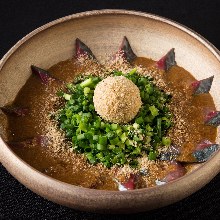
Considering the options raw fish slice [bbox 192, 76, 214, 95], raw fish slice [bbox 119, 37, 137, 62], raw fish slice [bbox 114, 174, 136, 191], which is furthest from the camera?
raw fish slice [bbox 119, 37, 137, 62]

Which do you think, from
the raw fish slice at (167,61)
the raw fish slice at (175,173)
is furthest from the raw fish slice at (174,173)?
the raw fish slice at (167,61)

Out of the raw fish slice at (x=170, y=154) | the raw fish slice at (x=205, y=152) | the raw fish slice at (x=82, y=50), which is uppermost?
the raw fish slice at (x=82, y=50)

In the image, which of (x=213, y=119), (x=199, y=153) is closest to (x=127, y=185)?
(x=199, y=153)

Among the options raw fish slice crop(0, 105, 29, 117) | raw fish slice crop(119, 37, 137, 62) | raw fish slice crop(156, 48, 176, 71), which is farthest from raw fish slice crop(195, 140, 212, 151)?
raw fish slice crop(0, 105, 29, 117)

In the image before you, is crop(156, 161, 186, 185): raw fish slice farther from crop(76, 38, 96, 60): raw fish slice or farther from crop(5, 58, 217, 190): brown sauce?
crop(76, 38, 96, 60): raw fish slice

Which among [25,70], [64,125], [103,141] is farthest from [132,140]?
[25,70]

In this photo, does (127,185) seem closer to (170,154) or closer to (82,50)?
(170,154)

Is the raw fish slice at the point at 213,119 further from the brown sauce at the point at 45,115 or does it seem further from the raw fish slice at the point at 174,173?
the raw fish slice at the point at 174,173
